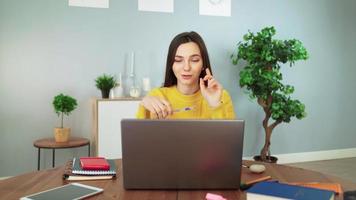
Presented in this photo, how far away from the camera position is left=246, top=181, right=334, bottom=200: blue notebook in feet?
2.75

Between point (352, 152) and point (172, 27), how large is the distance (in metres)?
3.06

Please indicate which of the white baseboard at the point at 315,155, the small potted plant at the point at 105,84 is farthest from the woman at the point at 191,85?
the white baseboard at the point at 315,155

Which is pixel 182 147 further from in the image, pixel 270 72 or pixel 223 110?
pixel 270 72

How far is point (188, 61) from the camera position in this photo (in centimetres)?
160

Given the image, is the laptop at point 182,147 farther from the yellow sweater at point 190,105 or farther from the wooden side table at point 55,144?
the wooden side table at point 55,144

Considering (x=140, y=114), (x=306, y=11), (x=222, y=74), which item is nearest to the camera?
(x=140, y=114)

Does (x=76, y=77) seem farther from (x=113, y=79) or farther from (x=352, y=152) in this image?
(x=352, y=152)

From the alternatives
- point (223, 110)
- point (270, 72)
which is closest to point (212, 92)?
point (223, 110)

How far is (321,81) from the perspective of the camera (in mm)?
4555

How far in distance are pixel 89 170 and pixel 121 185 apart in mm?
189

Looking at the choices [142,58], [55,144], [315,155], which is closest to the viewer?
[55,144]

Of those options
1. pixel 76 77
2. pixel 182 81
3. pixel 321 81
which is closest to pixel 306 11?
pixel 321 81

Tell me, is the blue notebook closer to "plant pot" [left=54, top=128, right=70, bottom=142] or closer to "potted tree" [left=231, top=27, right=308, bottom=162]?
"plant pot" [left=54, top=128, right=70, bottom=142]

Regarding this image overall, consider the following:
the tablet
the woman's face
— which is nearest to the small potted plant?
the woman's face
